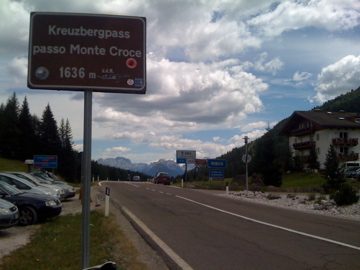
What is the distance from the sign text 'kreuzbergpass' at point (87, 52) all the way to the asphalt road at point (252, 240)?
3886mm

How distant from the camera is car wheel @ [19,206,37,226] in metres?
11.9

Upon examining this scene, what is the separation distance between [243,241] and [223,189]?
1068 inches

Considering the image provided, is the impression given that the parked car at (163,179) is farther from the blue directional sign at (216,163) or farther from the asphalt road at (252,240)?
the asphalt road at (252,240)

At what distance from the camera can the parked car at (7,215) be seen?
9.76 meters

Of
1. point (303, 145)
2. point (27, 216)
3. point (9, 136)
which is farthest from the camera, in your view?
point (9, 136)

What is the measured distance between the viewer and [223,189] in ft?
120

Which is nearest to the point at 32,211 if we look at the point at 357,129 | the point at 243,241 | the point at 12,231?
the point at 12,231

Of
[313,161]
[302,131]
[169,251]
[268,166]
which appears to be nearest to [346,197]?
[169,251]

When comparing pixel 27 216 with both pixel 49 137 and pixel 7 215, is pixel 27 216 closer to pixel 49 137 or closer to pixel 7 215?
pixel 7 215

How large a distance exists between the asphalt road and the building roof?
4649 centimetres

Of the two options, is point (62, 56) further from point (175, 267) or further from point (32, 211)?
point (32, 211)

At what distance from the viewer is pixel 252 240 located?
386 inches

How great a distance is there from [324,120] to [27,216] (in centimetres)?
5535

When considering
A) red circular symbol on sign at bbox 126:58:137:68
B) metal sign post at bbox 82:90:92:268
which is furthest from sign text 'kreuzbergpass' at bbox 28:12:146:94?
metal sign post at bbox 82:90:92:268
